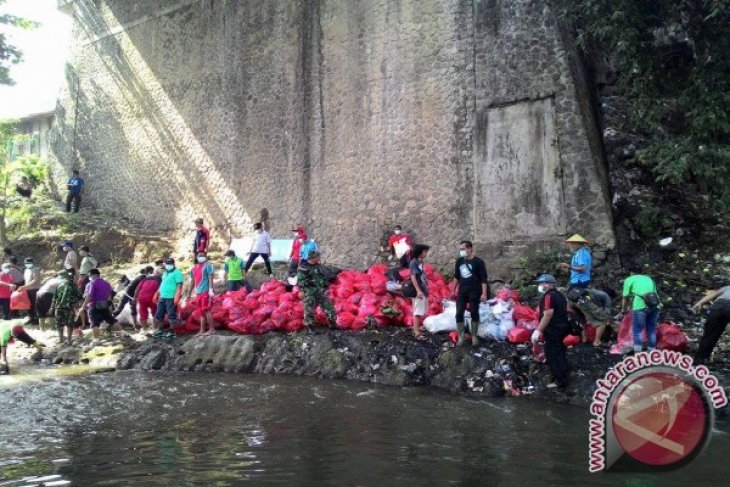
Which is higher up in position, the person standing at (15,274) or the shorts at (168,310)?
the person standing at (15,274)

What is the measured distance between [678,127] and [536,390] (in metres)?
6.35

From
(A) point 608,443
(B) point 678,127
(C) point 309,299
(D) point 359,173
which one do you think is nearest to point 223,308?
(C) point 309,299

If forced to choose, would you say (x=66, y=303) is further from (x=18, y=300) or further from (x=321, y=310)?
(x=321, y=310)

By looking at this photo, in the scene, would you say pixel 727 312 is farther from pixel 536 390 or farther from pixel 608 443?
pixel 608 443

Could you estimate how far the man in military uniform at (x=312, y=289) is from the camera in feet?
30.5

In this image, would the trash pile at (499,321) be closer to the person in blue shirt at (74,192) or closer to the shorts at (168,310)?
the shorts at (168,310)

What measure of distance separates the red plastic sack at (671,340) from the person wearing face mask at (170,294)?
7259 mm

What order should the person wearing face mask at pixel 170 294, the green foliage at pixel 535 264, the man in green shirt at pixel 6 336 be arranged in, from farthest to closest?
the green foliage at pixel 535 264 → the person wearing face mask at pixel 170 294 → the man in green shirt at pixel 6 336

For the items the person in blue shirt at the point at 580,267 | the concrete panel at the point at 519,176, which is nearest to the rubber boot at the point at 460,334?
the person in blue shirt at the point at 580,267

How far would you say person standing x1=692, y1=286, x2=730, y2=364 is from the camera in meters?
7.11

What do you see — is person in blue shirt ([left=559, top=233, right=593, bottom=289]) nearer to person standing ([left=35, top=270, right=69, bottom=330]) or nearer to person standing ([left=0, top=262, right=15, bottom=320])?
person standing ([left=35, top=270, right=69, bottom=330])

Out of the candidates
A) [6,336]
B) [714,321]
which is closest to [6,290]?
[6,336]

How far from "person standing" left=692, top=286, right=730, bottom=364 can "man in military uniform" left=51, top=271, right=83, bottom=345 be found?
9.42 meters

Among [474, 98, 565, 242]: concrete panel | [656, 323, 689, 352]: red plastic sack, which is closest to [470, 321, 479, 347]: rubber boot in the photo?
[656, 323, 689, 352]: red plastic sack
